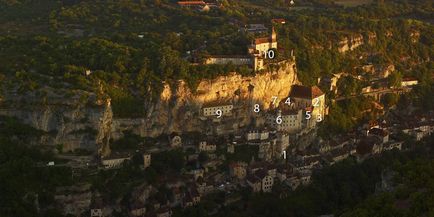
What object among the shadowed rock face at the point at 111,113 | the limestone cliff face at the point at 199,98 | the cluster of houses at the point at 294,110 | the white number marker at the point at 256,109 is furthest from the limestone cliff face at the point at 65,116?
the white number marker at the point at 256,109

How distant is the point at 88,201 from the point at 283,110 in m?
15.9

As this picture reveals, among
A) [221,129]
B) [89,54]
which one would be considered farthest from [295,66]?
[89,54]

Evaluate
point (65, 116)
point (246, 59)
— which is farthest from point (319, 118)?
point (65, 116)

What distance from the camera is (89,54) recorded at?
153ft

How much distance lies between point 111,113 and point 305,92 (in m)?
14.8

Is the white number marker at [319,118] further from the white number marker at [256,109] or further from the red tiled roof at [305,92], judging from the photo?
the white number marker at [256,109]

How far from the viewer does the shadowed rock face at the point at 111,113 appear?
39875 millimetres

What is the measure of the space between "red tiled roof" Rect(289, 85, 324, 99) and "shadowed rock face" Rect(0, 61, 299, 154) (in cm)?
202

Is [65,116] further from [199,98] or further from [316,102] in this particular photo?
[316,102]

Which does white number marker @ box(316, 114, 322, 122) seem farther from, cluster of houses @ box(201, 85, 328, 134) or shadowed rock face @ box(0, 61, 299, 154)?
shadowed rock face @ box(0, 61, 299, 154)

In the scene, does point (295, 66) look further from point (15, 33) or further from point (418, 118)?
point (15, 33)

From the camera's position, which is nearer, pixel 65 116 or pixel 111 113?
pixel 65 116

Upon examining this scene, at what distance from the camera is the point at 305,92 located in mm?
49156

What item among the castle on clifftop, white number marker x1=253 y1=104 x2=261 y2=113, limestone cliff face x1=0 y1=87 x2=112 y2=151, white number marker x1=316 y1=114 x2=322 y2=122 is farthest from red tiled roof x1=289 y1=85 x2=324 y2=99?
limestone cliff face x1=0 y1=87 x2=112 y2=151
